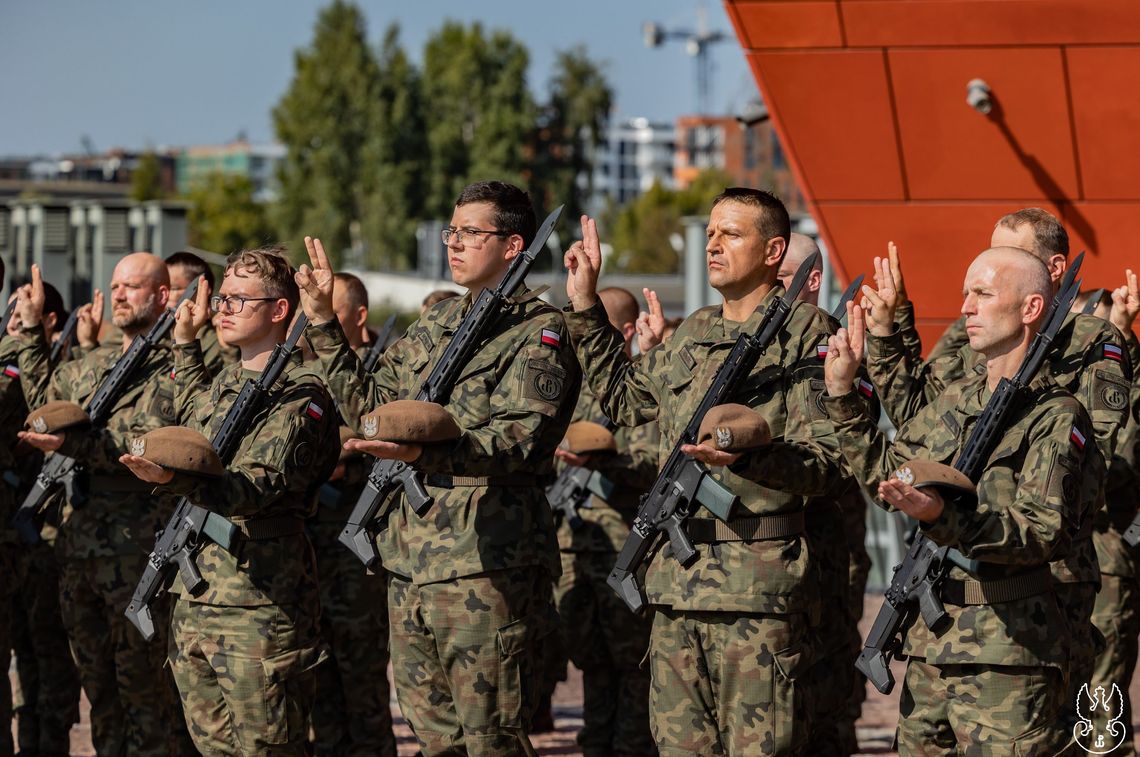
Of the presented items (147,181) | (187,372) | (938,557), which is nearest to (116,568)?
(187,372)

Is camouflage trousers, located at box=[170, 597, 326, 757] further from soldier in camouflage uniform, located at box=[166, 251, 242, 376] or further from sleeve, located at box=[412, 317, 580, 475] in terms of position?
soldier in camouflage uniform, located at box=[166, 251, 242, 376]

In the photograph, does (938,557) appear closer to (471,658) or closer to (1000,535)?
(1000,535)

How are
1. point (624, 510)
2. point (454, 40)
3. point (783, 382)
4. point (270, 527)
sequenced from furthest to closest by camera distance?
1. point (454, 40)
2. point (624, 510)
3. point (270, 527)
4. point (783, 382)

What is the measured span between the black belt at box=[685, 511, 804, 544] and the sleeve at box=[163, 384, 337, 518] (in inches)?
51.4

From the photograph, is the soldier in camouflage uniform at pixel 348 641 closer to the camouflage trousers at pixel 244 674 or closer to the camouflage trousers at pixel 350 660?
the camouflage trousers at pixel 350 660

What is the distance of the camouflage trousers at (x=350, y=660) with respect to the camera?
22.7 ft

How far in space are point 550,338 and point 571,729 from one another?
393cm

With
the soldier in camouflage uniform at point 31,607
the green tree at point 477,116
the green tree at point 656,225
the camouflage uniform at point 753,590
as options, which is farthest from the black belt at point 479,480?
the green tree at point 656,225

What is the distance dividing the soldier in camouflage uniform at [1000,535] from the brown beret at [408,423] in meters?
1.18

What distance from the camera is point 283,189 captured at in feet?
209

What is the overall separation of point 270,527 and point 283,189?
195ft

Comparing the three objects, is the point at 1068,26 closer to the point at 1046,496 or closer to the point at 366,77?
the point at 1046,496

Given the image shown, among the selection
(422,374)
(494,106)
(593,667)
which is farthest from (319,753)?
(494,106)

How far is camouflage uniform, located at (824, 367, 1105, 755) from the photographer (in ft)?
14.8
